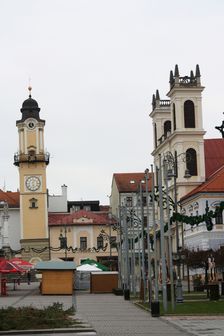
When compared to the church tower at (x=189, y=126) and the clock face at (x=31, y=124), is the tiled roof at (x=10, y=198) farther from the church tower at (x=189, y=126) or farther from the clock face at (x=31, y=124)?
the church tower at (x=189, y=126)

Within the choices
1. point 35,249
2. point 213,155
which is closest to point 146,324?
point 213,155

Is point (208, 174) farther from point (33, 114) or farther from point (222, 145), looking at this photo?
point (33, 114)

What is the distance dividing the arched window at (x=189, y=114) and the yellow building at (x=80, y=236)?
32479 mm

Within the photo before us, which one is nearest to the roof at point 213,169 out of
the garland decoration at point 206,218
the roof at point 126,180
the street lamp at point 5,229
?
the roof at point 126,180

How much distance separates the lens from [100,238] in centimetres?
11894

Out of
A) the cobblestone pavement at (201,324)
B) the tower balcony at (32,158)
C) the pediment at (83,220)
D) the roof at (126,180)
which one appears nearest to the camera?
the cobblestone pavement at (201,324)

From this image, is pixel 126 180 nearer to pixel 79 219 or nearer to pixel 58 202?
pixel 58 202

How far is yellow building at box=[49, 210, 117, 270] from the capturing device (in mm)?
116000

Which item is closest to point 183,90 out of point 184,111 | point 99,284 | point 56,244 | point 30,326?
point 184,111

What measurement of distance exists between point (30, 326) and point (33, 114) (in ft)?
302

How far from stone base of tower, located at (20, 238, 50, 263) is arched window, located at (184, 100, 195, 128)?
34658 mm

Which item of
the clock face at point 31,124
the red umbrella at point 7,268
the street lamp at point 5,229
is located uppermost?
the clock face at point 31,124

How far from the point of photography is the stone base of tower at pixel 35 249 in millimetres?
112188

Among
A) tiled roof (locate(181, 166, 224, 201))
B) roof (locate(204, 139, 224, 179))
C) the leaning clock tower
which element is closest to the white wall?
the leaning clock tower
